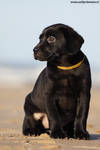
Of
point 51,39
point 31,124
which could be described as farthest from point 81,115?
point 51,39

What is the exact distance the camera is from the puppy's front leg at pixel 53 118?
7586 millimetres

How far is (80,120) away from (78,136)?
0.21 metres

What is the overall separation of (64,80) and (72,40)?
532mm

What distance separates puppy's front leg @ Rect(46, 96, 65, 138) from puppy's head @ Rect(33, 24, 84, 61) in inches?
21.9

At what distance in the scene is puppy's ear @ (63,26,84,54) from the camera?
25.1 ft

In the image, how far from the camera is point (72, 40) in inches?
303

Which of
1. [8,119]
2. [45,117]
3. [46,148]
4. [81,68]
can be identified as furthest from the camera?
[8,119]

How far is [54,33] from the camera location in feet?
25.1

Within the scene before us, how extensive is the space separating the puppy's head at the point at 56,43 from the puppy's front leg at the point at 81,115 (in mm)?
573

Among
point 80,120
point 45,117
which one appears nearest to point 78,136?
point 80,120

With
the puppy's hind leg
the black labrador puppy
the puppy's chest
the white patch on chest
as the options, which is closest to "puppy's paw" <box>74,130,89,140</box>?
the black labrador puppy

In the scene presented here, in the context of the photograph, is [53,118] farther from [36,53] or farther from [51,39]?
[51,39]

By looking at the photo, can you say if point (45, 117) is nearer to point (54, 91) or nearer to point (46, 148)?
point (54, 91)

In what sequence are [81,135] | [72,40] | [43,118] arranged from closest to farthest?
1. [81,135]
2. [72,40]
3. [43,118]
